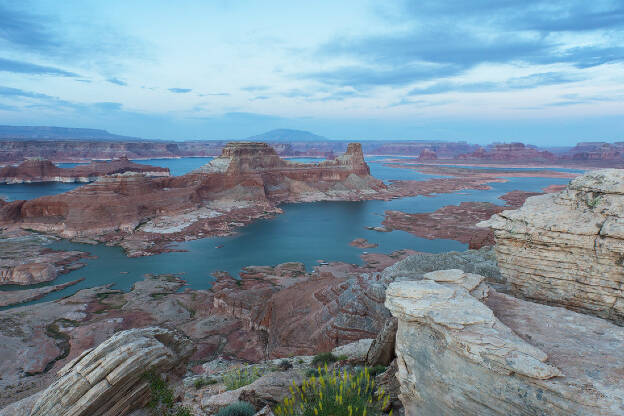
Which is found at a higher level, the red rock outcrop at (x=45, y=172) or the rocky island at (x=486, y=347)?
the rocky island at (x=486, y=347)

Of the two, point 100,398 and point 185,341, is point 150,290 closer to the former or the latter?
point 185,341

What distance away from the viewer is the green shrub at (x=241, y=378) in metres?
11.0

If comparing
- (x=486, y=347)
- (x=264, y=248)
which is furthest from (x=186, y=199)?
(x=486, y=347)

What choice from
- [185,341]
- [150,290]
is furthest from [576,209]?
[150,290]

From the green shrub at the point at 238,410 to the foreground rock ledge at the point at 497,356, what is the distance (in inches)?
147

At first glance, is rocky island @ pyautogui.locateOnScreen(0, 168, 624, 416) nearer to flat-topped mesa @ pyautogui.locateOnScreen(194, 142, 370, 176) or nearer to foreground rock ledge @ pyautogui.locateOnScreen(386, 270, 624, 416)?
foreground rock ledge @ pyautogui.locateOnScreen(386, 270, 624, 416)

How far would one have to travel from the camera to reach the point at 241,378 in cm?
1222

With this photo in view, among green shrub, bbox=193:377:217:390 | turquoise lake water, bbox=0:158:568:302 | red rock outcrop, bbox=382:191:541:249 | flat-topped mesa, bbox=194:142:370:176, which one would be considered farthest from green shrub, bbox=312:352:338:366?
flat-topped mesa, bbox=194:142:370:176

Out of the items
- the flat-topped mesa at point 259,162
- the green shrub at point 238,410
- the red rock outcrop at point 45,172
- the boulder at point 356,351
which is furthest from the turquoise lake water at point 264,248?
the red rock outcrop at point 45,172

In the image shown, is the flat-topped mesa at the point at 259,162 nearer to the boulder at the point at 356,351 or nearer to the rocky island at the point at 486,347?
the rocky island at the point at 486,347

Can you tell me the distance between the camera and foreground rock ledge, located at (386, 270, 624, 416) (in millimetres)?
5707

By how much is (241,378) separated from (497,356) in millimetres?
9366

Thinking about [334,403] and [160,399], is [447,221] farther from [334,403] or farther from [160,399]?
[160,399]

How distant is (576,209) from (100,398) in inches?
537
